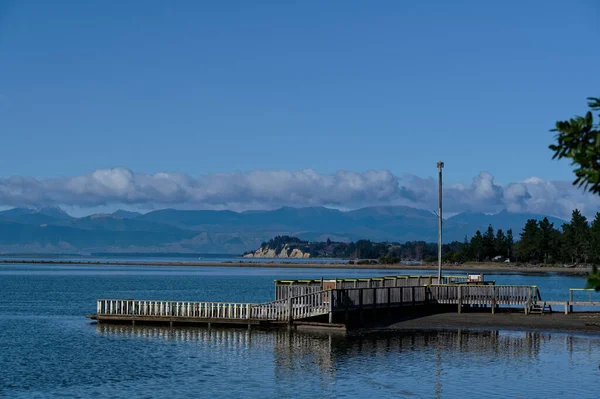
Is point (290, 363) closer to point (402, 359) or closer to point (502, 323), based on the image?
point (402, 359)

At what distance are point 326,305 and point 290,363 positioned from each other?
12.0 metres

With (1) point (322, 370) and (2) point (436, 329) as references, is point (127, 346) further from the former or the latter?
(2) point (436, 329)

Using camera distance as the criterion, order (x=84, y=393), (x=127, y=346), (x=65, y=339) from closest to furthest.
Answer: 1. (x=84, y=393)
2. (x=127, y=346)
3. (x=65, y=339)

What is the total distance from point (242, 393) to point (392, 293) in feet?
86.3

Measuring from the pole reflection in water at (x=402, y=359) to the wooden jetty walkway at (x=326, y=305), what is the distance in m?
1.16

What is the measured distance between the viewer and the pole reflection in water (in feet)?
108

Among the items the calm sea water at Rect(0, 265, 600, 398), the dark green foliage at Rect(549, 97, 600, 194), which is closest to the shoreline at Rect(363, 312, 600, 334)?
the calm sea water at Rect(0, 265, 600, 398)

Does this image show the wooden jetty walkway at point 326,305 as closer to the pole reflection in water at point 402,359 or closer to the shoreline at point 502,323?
the pole reflection in water at point 402,359

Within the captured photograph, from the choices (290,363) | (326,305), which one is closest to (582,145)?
(290,363)

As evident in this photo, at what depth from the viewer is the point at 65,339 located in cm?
4869

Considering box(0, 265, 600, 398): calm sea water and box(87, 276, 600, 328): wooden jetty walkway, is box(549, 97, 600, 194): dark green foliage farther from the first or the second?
box(87, 276, 600, 328): wooden jetty walkway

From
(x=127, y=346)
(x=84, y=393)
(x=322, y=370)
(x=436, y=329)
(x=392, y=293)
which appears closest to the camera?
(x=84, y=393)

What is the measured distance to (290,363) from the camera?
38.6 meters

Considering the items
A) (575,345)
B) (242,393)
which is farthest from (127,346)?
(575,345)
